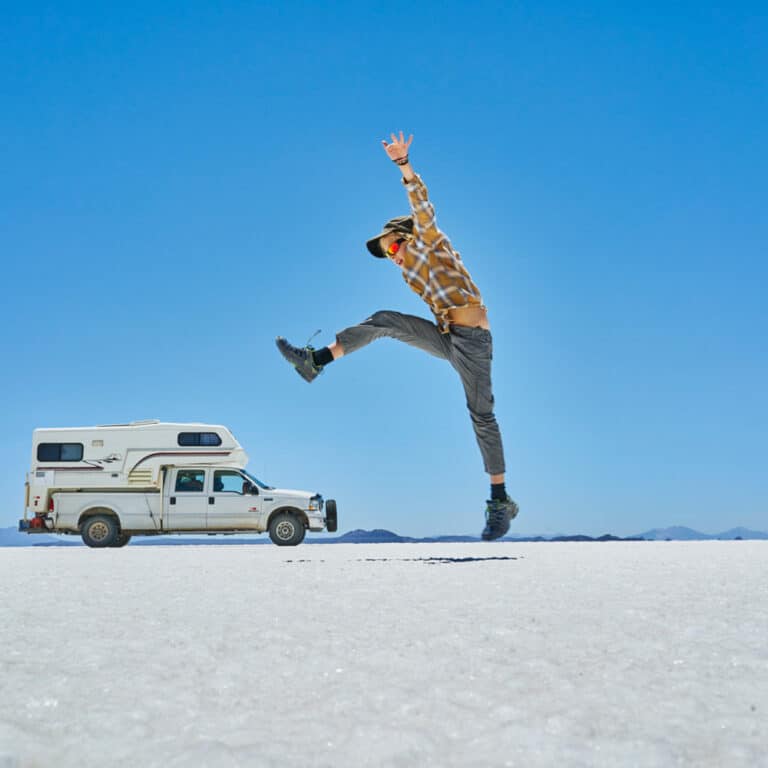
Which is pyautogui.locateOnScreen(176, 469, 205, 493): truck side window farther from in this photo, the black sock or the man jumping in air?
the black sock

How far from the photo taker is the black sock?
20.3 ft

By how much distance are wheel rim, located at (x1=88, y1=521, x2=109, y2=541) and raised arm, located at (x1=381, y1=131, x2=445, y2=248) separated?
1339cm

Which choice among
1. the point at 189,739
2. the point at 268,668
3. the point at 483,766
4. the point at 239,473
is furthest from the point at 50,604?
the point at 239,473

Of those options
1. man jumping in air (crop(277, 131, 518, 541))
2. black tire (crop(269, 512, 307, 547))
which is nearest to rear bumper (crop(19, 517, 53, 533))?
black tire (crop(269, 512, 307, 547))

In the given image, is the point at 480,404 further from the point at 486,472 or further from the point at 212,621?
the point at 212,621

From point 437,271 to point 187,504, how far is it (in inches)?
491

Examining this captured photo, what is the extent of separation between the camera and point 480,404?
6.28 meters

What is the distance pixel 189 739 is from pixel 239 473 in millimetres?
15374

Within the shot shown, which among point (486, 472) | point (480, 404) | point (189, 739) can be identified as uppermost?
point (480, 404)

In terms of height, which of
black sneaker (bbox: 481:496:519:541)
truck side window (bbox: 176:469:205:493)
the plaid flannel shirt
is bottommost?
black sneaker (bbox: 481:496:519:541)

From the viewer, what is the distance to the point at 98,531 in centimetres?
1711

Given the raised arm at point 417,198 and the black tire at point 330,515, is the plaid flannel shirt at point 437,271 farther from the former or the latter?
the black tire at point 330,515

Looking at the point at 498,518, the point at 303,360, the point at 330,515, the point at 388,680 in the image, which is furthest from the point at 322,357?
the point at 330,515

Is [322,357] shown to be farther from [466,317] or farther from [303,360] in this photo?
[466,317]
